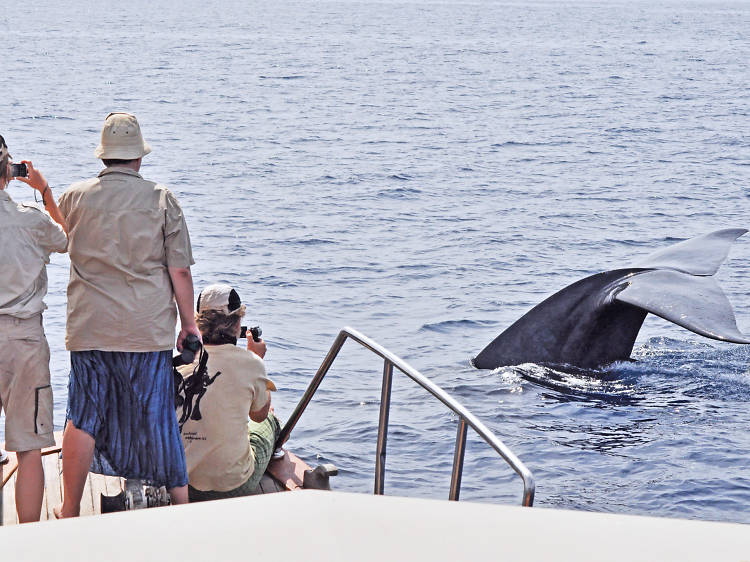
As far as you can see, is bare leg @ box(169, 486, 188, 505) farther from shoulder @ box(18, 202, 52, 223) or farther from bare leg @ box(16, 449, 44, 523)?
shoulder @ box(18, 202, 52, 223)

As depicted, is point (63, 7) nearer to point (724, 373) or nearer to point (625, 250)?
point (625, 250)

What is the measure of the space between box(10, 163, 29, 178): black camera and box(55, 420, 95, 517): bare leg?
1.09 metres

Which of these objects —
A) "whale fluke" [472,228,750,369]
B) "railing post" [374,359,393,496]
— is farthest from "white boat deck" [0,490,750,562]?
"whale fluke" [472,228,750,369]

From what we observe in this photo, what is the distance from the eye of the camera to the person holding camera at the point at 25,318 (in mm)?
4312

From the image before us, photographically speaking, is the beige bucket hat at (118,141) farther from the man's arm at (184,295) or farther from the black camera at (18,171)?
the man's arm at (184,295)

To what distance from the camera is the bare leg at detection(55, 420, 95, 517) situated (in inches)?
183

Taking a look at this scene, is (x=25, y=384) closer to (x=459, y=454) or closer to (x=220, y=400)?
(x=220, y=400)

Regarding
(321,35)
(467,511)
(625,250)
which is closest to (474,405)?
(467,511)

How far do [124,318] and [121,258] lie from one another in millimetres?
251

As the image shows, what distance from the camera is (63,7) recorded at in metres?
93.8

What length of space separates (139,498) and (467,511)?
9.32 ft

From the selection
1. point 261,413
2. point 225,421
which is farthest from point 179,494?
point 261,413

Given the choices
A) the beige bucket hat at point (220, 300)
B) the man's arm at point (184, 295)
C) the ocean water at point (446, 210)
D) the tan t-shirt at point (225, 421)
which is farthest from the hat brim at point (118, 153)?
the ocean water at point (446, 210)

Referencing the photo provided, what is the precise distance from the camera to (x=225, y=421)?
4922mm
